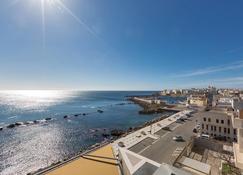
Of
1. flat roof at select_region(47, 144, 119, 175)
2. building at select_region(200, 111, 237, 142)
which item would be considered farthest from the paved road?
flat roof at select_region(47, 144, 119, 175)

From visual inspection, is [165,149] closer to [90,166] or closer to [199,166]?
[199,166]

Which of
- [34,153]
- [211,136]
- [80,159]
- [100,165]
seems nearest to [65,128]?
[34,153]

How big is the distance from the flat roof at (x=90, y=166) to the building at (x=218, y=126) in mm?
18970

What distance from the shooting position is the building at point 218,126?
2822 centimetres

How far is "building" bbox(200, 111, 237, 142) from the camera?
92.6ft

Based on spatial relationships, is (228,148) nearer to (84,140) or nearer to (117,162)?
(117,162)

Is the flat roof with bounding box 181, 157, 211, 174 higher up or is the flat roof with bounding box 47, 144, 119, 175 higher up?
the flat roof with bounding box 181, 157, 211, 174

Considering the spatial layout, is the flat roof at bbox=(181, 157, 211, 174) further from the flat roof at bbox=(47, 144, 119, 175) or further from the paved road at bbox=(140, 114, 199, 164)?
the flat roof at bbox=(47, 144, 119, 175)

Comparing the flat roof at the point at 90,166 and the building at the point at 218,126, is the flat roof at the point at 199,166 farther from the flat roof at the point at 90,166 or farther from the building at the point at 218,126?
the building at the point at 218,126

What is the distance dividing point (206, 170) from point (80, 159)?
50.1 ft

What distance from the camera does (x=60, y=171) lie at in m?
18.5

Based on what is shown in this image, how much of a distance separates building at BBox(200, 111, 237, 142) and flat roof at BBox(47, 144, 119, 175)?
19.0 m

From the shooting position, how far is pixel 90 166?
64.2 ft

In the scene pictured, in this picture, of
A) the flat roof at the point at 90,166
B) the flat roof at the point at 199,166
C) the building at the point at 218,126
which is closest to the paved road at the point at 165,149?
the flat roof at the point at 199,166
